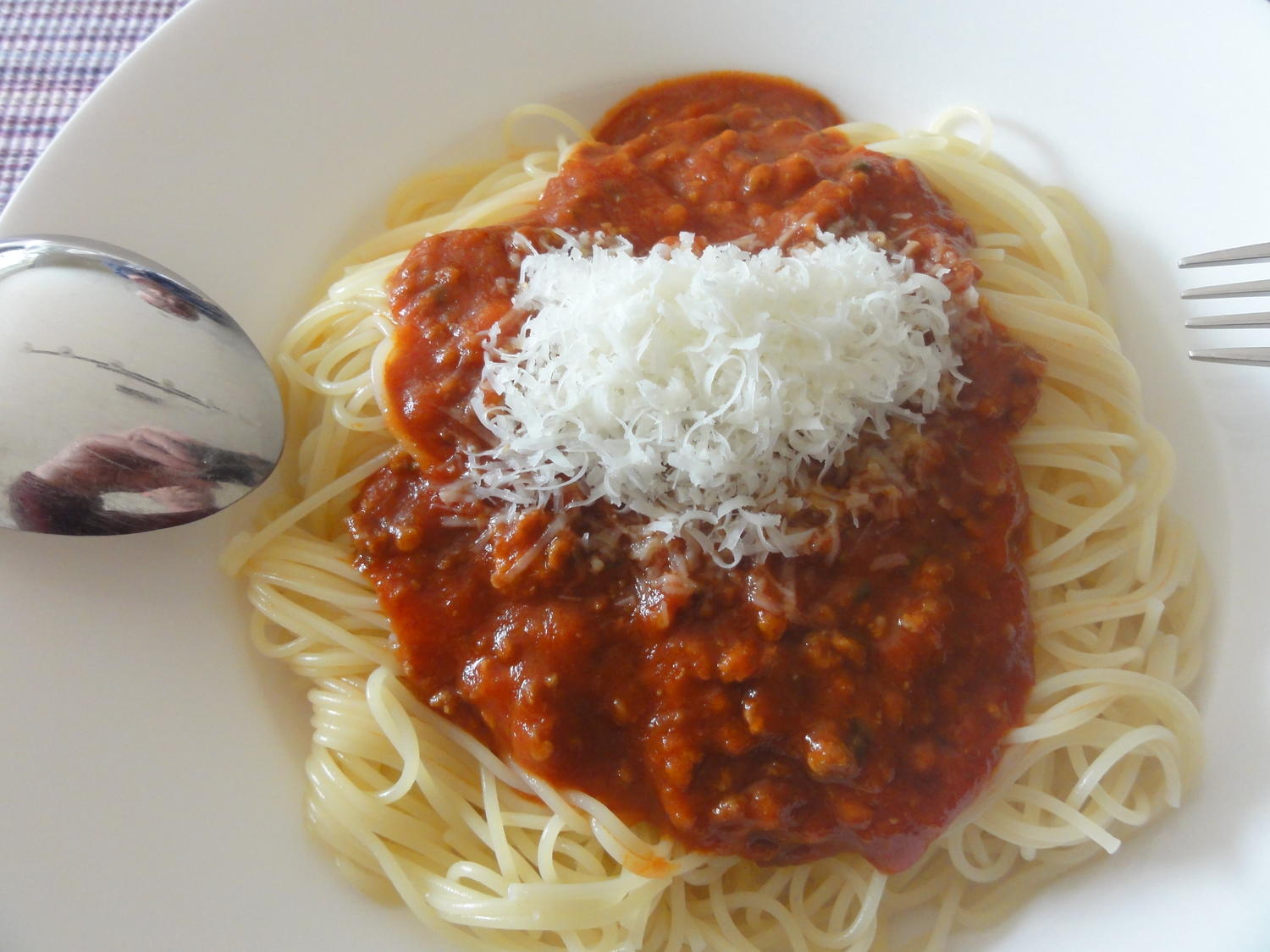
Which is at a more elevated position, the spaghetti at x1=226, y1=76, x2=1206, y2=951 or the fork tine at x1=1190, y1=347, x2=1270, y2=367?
the fork tine at x1=1190, y1=347, x2=1270, y2=367

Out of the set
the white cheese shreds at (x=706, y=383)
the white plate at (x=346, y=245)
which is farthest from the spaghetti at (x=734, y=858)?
the white cheese shreds at (x=706, y=383)

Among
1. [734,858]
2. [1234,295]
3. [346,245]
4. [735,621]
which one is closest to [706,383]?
[735,621]

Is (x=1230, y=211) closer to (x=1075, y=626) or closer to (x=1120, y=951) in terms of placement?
(x=1075, y=626)

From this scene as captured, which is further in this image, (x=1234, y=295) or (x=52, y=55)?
(x=52, y=55)

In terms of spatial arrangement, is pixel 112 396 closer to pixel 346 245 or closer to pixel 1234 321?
pixel 346 245

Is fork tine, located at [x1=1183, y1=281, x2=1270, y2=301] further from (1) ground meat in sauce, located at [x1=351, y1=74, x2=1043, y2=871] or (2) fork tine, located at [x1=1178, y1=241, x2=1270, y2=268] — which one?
(1) ground meat in sauce, located at [x1=351, y1=74, x2=1043, y2=871]

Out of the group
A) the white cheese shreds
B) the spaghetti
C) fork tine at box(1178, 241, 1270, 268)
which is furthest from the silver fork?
the white cheese shreds
